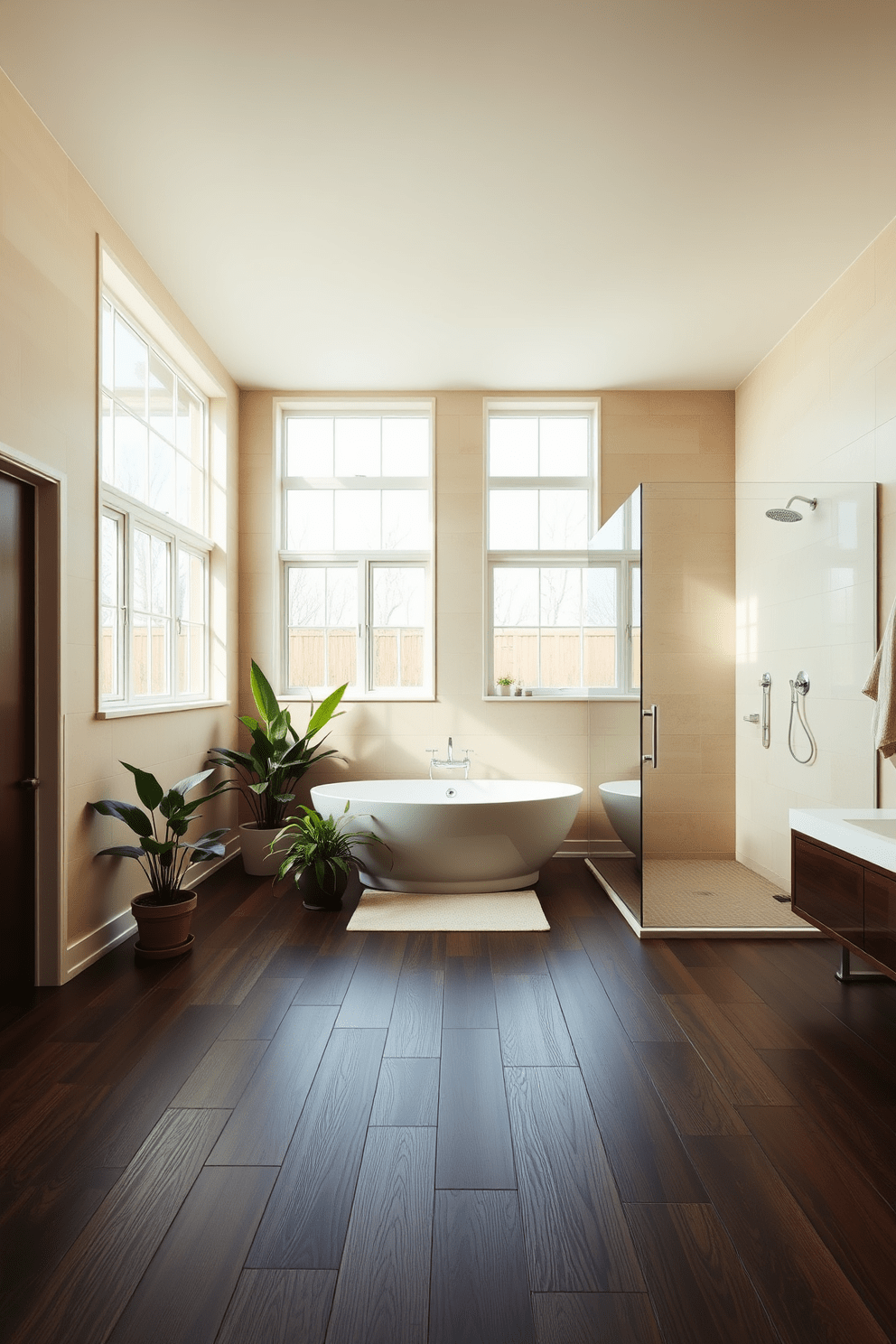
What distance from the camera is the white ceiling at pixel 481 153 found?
2.28 metres

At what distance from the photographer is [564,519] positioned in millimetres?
5113

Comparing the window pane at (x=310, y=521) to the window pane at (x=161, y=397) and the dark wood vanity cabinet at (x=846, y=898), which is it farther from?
the dark wood vanity cabinet at (x=846, y=898)

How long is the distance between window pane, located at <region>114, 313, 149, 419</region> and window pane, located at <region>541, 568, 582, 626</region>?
2.58 m

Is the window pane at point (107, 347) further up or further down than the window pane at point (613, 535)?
further up

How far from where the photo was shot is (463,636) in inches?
196

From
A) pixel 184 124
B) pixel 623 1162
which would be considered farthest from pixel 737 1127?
pixel 184 124

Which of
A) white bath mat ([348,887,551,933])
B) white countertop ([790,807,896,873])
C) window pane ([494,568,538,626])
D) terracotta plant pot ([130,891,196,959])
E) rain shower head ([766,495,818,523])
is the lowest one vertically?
white bath mat ([348,887,551,933])

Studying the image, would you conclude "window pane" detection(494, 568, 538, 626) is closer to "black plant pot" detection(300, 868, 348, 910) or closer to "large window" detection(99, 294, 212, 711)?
"large window" detection(99, 294, 212, 711)

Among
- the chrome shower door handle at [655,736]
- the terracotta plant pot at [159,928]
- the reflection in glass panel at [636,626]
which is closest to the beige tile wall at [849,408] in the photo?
the chrome shower door handle at [655,736]

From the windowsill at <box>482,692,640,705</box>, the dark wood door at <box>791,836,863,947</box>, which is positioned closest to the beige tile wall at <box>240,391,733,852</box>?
the windowsill at <box>482,692,640,705</box>

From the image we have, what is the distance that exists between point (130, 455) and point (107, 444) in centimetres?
23

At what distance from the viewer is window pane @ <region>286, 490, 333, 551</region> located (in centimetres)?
516

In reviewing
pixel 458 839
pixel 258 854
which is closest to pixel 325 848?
pixel 458 839

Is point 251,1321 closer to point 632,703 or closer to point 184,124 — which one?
point 632,703
